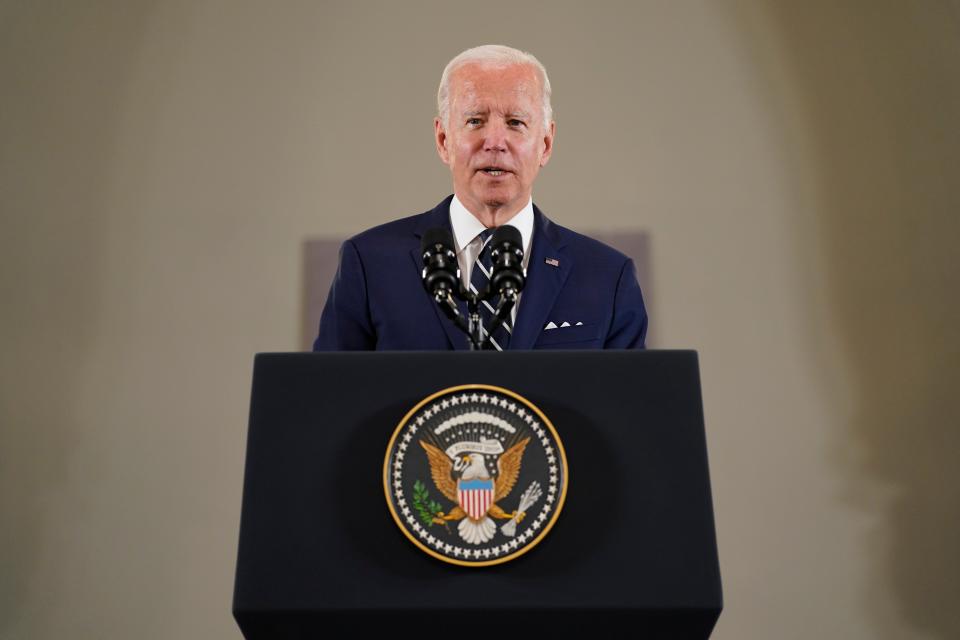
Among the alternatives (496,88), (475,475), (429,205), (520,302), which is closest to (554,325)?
(520,302)

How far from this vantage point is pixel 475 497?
1.14 m

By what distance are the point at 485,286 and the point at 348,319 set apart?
0.27 metres

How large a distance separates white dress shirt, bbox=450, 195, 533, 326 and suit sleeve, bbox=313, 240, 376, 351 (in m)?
0.19

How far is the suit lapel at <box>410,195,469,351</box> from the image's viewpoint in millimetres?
1752

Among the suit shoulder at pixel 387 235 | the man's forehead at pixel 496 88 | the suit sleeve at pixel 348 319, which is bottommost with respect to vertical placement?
the suit sleeve at pixel 348 319

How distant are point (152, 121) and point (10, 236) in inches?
24.1

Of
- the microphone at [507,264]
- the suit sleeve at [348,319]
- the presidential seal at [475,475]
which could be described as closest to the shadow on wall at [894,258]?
the suit sleeve at [348,319]

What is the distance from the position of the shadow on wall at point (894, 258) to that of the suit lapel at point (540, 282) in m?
1.68

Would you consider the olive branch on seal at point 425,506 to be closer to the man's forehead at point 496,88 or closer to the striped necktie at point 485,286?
the striped necktie at point 485,286

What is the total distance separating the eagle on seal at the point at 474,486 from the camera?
3.74 ft

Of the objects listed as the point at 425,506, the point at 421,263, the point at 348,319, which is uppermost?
the point at 421,263

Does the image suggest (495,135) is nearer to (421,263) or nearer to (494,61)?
(494,61)

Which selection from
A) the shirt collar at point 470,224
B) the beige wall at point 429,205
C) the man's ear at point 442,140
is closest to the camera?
the shirt collar at point 470,224

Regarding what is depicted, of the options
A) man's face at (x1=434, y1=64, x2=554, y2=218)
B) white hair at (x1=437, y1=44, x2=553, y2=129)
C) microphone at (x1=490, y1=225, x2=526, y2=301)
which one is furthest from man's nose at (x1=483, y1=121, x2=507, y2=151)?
microphone at (x1=490, y1=225, x2=526, y2=301)
